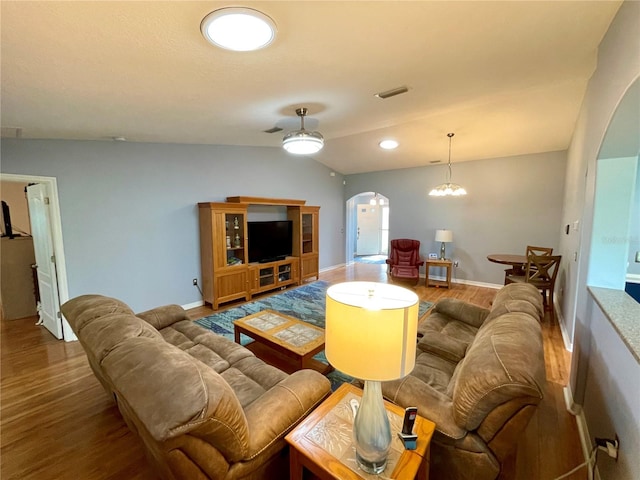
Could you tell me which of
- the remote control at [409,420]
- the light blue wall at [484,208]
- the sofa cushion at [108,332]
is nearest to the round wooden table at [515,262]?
the light blue wall at [484,208]

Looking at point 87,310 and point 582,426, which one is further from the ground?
point 87,310

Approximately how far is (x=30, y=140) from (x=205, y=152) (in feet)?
6.55

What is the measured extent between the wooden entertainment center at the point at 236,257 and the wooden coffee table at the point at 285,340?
157cm

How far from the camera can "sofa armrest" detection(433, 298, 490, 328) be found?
2620 mm

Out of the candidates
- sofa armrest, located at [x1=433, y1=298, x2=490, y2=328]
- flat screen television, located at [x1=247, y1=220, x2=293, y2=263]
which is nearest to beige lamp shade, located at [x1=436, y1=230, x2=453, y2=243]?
sofa armrest, located at [x1=433, y1=298, x2=490, y2=328]

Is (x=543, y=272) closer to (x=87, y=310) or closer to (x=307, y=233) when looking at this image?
(x=307, y=233)

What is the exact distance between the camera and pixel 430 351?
84.0 inches

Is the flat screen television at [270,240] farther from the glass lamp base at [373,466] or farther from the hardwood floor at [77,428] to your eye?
the glass lamp base at [373,466]

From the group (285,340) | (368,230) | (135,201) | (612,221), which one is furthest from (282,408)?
(368,230)

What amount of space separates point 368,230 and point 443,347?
26.7 ft

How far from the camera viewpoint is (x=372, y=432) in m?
1.06

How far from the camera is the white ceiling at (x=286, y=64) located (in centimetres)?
130

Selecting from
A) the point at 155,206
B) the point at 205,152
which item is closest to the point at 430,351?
the point at 155,206

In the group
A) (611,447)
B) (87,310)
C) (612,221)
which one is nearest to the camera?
(611,447)
